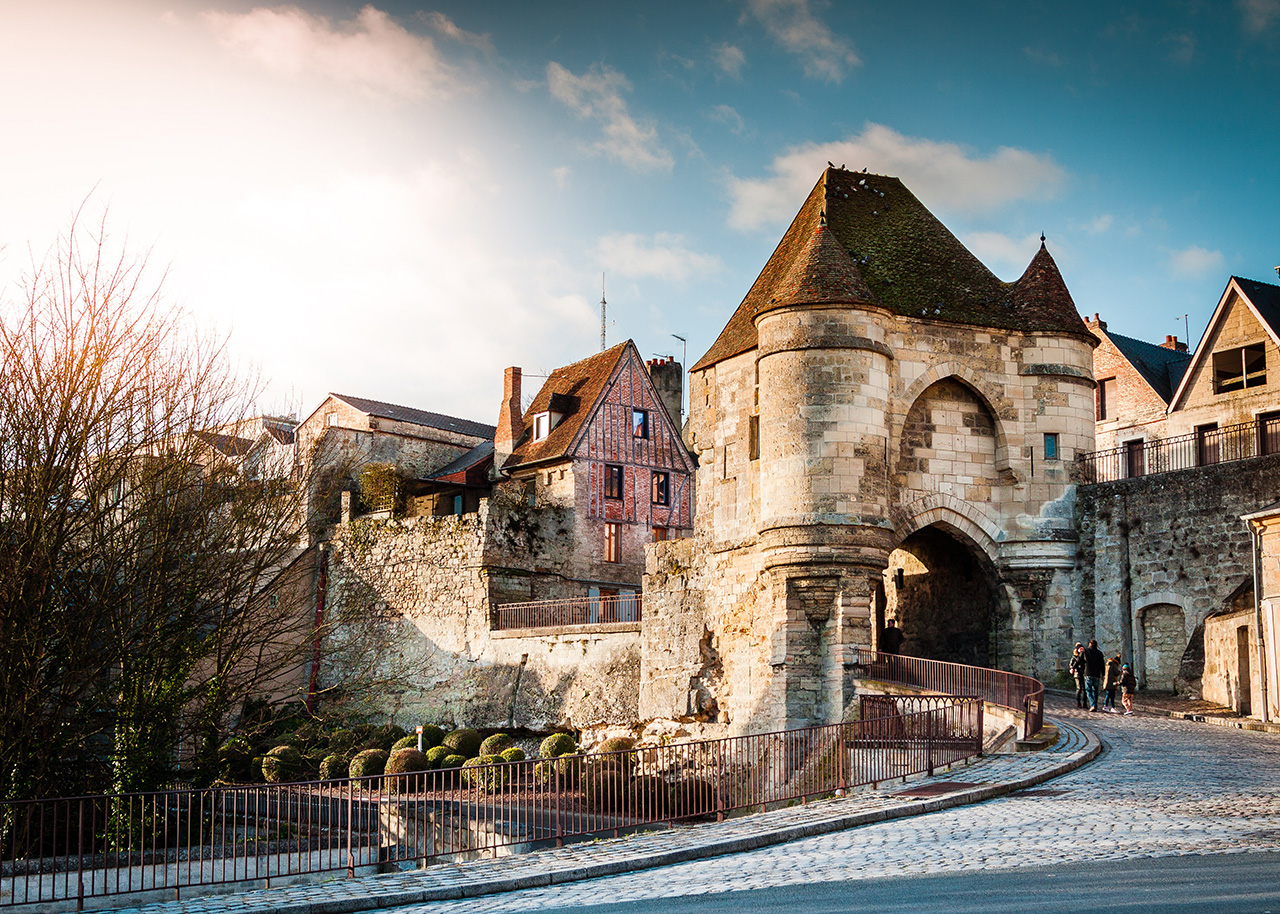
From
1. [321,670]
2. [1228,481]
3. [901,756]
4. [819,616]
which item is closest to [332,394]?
[321,670]

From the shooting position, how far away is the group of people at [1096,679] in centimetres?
2197

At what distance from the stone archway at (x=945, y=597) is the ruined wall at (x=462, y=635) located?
20.9 ft

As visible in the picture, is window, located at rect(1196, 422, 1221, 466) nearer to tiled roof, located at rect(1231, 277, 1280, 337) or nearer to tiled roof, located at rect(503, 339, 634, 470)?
tiled roof, located at rect(1231, 277, 1280, 337)

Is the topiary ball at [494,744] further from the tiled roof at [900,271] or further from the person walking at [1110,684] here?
the person walking at [1110,684]

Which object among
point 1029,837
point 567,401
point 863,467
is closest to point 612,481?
point 567,401

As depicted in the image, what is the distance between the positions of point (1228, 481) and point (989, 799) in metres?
13.0

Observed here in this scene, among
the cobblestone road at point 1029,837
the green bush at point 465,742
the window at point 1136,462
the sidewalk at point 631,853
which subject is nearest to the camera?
the cobblestone road at point 1029,837

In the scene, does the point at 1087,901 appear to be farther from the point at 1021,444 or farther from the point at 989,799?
the point at 1021,444

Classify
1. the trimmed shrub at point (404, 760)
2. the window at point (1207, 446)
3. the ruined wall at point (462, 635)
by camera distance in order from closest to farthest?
the trimmed shrub at point (404, 760), the ruined wall at point (462, 635), the window at point (1207, 446)

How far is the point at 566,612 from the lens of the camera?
34.2 meters

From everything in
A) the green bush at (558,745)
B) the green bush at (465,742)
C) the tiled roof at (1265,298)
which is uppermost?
the tiled roof at (1265,298)

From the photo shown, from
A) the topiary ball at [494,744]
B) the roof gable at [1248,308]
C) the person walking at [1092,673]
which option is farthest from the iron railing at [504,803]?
the roof gable at [1248,308]

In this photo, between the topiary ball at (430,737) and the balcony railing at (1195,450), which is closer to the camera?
the balcony railing at (1195,450)

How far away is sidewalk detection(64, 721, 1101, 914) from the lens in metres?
10.8
